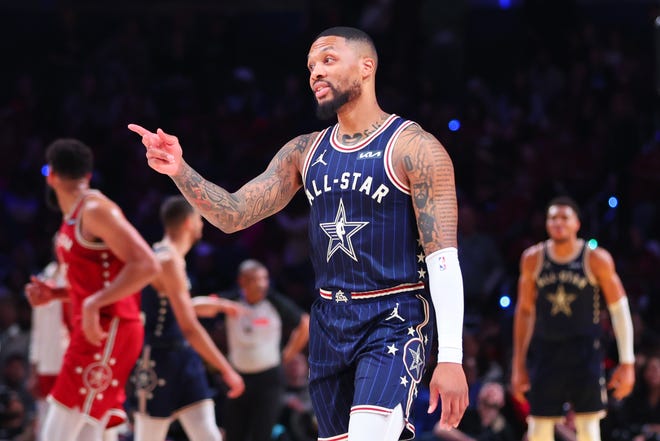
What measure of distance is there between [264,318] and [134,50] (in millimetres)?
5701

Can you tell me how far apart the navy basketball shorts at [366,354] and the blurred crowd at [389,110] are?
4.94 metres

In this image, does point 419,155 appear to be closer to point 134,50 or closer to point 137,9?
point 134,50

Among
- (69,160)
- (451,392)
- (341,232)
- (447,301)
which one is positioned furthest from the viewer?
(69,160)

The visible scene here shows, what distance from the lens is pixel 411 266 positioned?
3998 mm

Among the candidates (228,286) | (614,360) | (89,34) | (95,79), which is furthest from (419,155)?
(89,34)

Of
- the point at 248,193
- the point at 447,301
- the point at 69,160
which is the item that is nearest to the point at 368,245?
the point at 447,301

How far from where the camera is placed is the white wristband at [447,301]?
377 centimetres

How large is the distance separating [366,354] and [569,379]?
13.7 ft

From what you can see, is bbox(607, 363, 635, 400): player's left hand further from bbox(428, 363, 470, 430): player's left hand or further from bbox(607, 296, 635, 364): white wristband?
bbox(428, 363, 470, 430): player's left hand

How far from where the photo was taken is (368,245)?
398 centimetres

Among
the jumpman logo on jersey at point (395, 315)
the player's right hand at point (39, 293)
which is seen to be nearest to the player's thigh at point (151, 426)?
the player's right hand at point (39, 293)

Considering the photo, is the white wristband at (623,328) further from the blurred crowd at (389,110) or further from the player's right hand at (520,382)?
the blurred crowd at (389,110)

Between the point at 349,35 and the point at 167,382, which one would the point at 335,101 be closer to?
the point at 349,35

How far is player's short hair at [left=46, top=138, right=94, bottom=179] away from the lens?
572 cm
